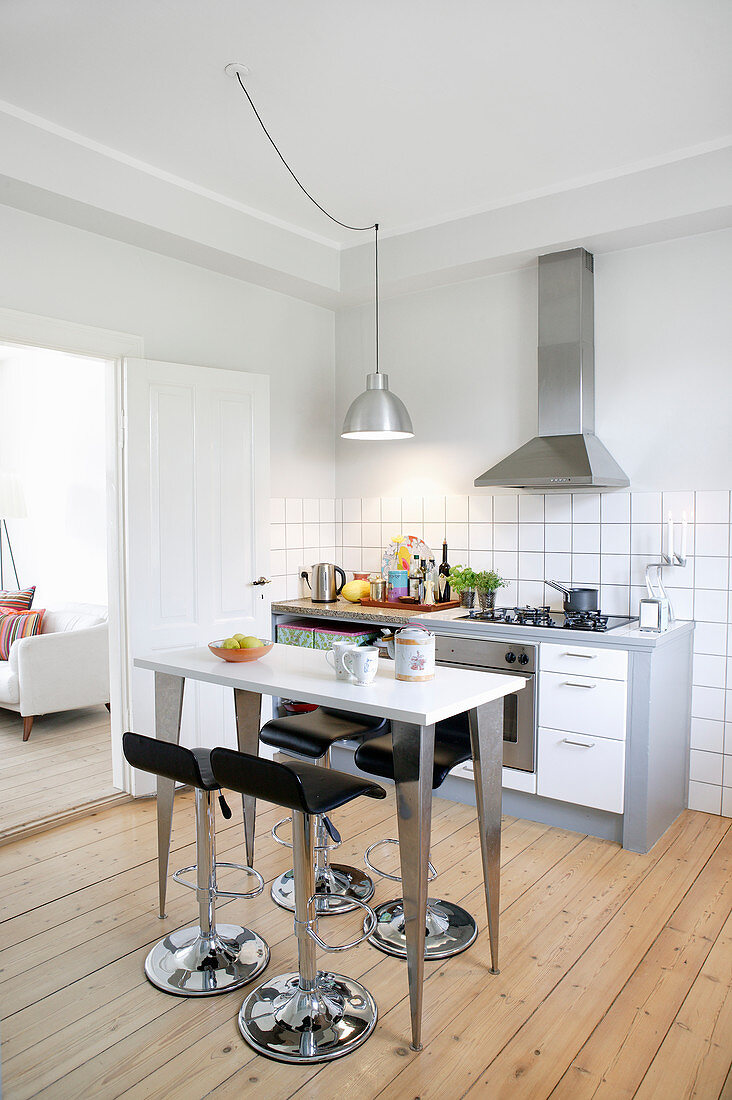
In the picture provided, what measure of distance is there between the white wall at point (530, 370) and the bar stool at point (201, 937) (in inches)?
101

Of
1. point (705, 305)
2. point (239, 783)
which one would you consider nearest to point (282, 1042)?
point (239, 783)

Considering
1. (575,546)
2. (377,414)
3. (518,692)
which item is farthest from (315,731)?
(575,546)

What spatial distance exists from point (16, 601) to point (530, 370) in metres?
4.08

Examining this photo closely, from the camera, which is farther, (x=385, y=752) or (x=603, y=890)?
(x=603, y=890)

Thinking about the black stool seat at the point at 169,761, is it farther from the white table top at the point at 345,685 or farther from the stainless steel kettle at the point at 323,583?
the stainless steel kettle at the point at 323,583

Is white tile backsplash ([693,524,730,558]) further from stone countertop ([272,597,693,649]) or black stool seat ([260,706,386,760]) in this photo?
black stool seat ([260,706,386,760])

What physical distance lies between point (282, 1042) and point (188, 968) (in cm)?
45

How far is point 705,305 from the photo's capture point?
362 centimetres

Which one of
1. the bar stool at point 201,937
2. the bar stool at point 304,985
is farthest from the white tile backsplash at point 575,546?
the bar stool at point 201,937

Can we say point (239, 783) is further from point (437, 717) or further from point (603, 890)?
point (603, 890)

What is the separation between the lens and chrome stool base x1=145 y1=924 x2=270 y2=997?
7.63ft

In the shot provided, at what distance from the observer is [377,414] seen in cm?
391

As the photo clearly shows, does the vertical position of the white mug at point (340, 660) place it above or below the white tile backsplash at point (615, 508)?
below

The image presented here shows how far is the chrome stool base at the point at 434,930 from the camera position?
2529mm
